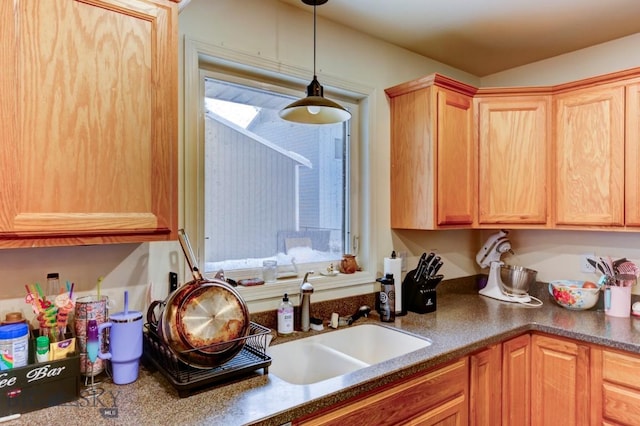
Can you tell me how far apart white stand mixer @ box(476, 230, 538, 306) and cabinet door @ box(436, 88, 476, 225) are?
47 centimetres

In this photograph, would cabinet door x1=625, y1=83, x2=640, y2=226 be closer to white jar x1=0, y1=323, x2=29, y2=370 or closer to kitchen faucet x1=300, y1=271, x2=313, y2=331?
kitchen faucet x1=300, y1=271, x2=313, y2=331

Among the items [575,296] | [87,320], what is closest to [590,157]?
[575,296]

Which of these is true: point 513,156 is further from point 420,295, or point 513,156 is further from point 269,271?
point 269,271

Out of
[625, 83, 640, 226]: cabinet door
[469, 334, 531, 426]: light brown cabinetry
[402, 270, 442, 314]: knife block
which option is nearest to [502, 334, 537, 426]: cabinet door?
[469, 334, 531, 426]: light brown cabinetry

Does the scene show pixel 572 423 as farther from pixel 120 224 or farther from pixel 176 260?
pixel 120 224

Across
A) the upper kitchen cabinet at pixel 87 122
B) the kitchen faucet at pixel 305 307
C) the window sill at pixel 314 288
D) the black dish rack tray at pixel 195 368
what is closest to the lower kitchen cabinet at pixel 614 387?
the window sill at pixel 314 288

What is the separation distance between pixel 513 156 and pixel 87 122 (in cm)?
218

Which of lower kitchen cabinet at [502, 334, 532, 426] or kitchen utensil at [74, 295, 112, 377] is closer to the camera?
kitchen utensil at [74, 295, 112, 377]

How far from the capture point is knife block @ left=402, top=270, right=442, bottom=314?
2125 millimetres

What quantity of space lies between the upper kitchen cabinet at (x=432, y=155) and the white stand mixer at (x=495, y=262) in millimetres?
457

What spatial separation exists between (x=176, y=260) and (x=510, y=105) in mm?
2038

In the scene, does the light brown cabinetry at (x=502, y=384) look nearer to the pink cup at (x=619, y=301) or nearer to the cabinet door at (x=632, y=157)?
the pink cup at (x=619, y=301)

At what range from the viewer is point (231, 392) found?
1.19m

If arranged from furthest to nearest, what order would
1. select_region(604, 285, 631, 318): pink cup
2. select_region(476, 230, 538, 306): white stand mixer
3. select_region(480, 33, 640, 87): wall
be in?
select_region(476, 230, 538, 306): white stand mixer < select_region(480, 33, 640, 87): wall < select_region(604, 285, 631, 318): pink cup
